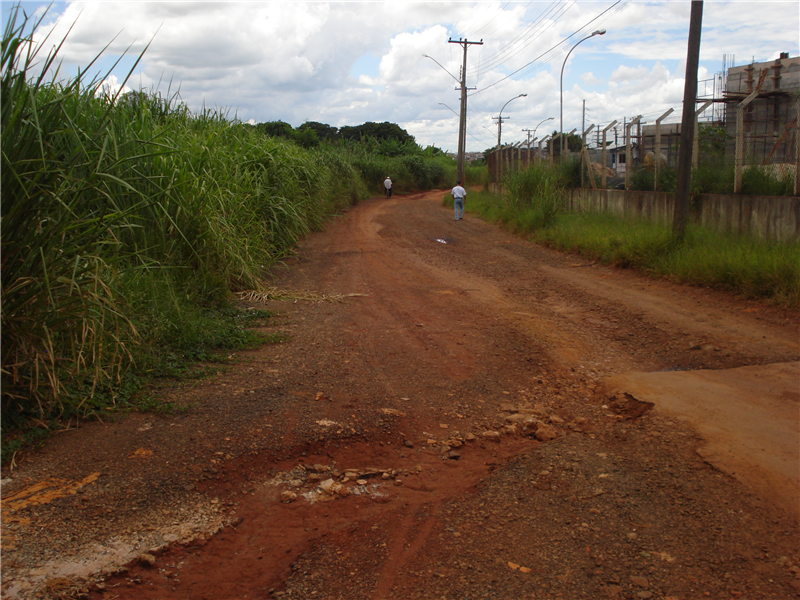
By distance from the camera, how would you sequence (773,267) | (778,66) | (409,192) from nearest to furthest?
(773,267), (778,66), (409,192)

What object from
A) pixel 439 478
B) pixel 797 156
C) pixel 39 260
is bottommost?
pixel 439 478

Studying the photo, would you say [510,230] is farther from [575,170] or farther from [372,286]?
[372,286]

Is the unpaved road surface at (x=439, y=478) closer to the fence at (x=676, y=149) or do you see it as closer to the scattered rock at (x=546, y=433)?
the scattered rock at (x=546, y=433)

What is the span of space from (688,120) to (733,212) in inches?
67.2

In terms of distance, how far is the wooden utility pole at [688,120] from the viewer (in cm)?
926

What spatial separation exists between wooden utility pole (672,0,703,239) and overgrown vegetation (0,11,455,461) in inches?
264

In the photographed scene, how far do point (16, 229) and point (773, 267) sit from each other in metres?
7.81

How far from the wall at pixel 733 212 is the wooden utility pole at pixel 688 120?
0.89 meters

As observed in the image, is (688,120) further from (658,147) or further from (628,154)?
(628,154)

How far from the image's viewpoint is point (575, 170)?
17.1 metres

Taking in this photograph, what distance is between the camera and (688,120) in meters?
9.44

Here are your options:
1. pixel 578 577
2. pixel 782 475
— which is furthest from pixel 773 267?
pixel 578 577

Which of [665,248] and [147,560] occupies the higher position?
[665,248]

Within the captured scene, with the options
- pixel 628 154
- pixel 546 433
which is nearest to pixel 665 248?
pixel 628 154
